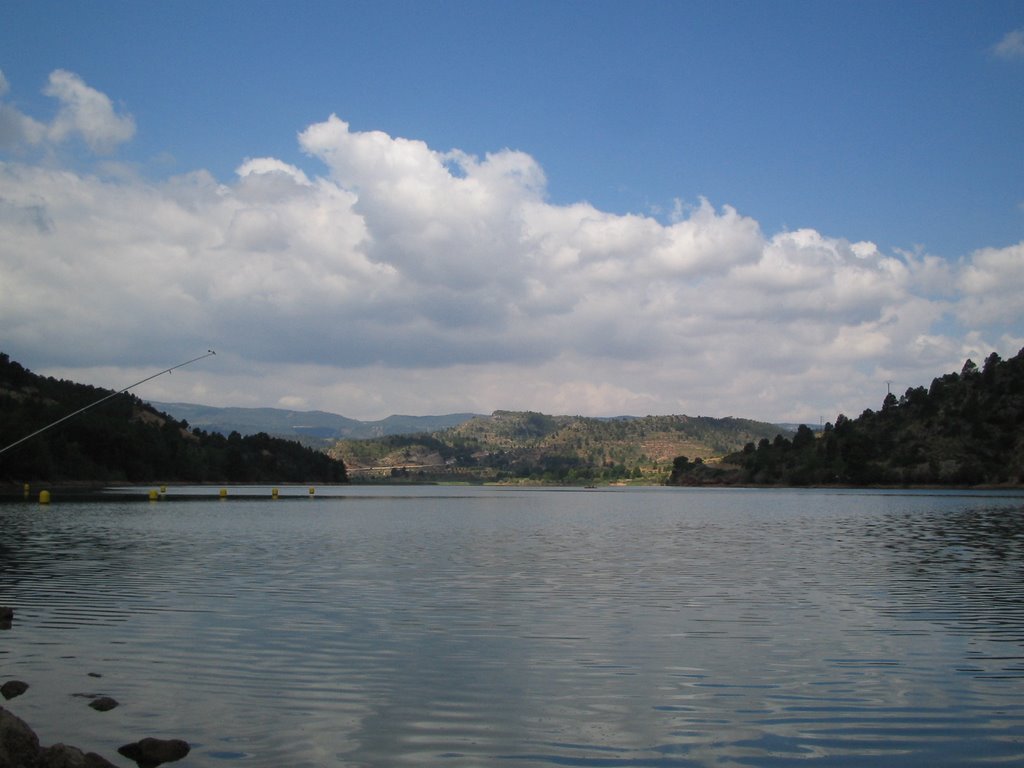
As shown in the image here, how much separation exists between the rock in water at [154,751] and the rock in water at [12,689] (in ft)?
15.2

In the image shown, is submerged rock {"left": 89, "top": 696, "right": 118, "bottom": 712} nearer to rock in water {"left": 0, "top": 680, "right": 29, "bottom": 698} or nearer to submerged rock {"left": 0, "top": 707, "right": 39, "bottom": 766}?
rock in water {"left": 0, "top": 680, "right": 29, "bottom": 698}

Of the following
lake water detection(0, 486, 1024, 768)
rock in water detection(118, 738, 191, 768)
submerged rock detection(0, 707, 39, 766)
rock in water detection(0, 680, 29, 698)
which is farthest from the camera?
rock in water detection(0, 680, 29, 698)

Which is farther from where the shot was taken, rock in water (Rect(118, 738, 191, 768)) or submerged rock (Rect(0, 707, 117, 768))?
rock in water (Rect(118, 738, 191, 768))

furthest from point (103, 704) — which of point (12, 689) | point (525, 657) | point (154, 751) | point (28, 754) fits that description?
point (525, 657)

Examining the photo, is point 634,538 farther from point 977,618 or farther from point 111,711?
point 111,711

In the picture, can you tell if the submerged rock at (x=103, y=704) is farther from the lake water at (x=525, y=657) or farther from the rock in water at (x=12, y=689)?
the rock in water at (x=12, y=689)

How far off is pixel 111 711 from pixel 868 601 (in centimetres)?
2347

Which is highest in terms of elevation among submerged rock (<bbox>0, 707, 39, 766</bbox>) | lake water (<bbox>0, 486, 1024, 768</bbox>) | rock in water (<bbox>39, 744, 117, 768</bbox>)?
submerged rock (<bbox>0, 707, 39, 766</bbox>)

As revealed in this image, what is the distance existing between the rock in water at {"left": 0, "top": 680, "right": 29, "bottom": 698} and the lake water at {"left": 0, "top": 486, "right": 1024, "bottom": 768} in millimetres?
251

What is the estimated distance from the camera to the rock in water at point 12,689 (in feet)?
54.1

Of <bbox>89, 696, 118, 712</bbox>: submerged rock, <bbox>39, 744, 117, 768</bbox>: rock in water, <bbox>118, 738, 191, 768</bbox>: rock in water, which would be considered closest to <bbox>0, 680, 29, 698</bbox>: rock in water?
<bbox>89, 696, 118, 712</bbox>: submerged rock

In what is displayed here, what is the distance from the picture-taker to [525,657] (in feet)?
66.4

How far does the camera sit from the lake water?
13930mm

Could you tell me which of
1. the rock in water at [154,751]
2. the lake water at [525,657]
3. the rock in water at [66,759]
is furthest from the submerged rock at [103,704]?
the rock in water at [66,759]
